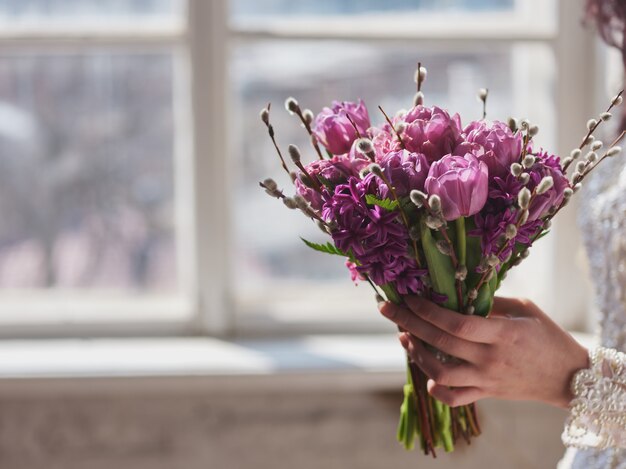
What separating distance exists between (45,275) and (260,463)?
71cm

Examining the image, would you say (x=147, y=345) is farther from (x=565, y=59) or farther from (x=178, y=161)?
(x=565, y=59)

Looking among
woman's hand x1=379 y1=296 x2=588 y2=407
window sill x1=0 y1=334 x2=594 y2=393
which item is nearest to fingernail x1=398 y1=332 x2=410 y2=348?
woman's hand x1=379 y1=296 x2=588 y2=407

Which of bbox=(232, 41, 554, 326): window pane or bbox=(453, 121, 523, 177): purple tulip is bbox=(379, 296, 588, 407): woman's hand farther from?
bbox=(232, 41, 554, 326): window pane

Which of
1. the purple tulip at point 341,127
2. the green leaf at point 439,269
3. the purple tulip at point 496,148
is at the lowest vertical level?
the green leaf at point 439,269

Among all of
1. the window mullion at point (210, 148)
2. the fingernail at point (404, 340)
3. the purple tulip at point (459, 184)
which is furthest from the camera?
the window mullion at point (210, 148)

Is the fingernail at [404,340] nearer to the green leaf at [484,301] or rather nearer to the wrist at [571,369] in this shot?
the green leaf at [484,301]

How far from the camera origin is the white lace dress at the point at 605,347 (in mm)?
1110

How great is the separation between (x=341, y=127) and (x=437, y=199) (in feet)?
0.82

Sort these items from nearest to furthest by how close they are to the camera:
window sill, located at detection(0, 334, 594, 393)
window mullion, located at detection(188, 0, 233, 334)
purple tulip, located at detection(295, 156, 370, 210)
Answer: purple tulip, located at detection(295, 156, 370, 210)
window sill, located at detection(0, 334, 594, 393)
window mullion, located at detection(188, 0, 233, 334)

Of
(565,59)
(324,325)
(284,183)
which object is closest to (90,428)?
(324,325)

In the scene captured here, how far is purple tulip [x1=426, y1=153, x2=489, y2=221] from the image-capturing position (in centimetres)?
79

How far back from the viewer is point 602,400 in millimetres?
1109

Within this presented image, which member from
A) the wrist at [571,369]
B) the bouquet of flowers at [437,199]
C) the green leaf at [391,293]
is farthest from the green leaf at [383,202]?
the wrist at [571,369]

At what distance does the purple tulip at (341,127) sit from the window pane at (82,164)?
1.02m
